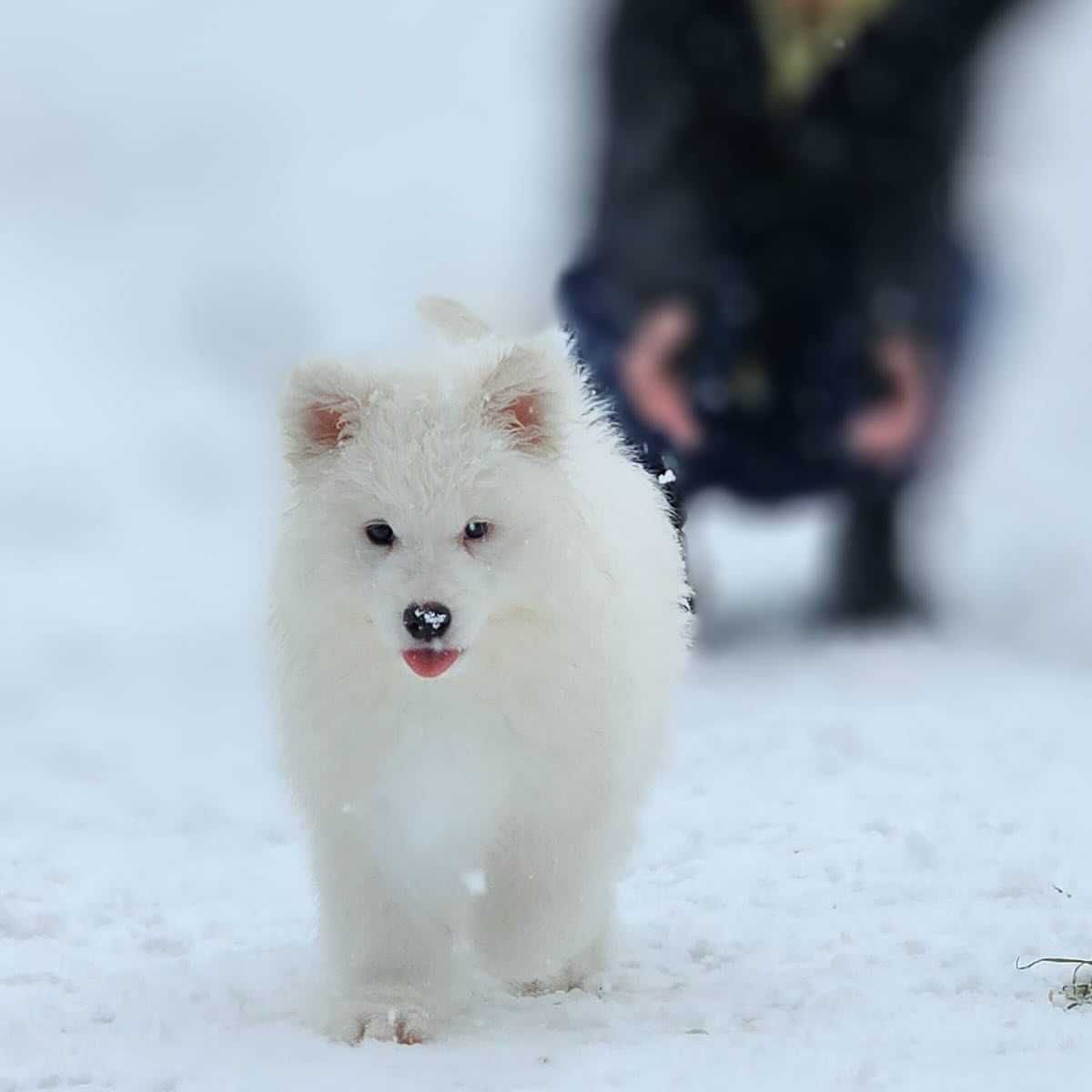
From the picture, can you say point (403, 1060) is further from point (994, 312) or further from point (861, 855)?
point (994, 312)

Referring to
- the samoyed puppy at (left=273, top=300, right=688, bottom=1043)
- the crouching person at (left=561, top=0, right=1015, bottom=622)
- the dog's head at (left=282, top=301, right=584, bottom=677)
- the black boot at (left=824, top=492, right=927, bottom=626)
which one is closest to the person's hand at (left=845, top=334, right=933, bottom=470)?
the crouching person at (left=561, top=0, right=1015, bottom=622)

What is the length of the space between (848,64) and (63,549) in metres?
4.97

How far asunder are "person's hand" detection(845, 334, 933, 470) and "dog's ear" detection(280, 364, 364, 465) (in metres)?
5.80

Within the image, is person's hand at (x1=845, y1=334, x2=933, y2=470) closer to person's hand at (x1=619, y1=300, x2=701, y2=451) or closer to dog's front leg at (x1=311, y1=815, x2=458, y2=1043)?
person's hand at (x1=619, y1=300, x2=701, y2=451)

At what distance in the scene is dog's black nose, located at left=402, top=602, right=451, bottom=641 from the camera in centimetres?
371

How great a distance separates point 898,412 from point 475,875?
19.3ft

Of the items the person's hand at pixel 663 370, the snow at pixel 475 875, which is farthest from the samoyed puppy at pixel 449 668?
the person's hand at pixel 663 370

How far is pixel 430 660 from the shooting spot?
3.77 meters

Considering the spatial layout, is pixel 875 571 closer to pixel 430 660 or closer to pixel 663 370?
pixel 663 370

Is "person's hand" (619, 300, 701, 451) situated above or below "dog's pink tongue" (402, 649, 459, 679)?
above

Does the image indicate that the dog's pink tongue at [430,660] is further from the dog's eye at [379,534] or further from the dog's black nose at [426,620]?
the dog's eye at [379,534]

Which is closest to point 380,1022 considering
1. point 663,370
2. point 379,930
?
point 379,930

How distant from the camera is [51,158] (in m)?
22.7

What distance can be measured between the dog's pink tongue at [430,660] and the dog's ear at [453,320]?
51.3 inches
